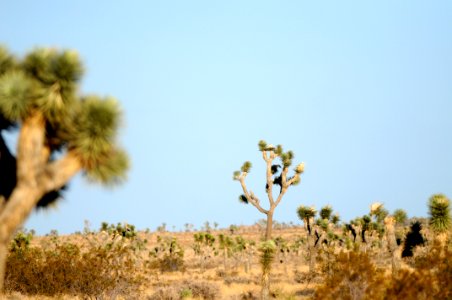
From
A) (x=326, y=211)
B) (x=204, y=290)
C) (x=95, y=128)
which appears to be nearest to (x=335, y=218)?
(x=326, y=211)

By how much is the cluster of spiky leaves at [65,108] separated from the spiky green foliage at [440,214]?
16707mm

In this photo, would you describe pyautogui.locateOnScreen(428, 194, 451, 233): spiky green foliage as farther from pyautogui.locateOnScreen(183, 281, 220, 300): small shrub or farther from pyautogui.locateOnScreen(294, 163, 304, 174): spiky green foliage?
pyautogui.locateOnScreen(183, 281, 220, 300): small shrub

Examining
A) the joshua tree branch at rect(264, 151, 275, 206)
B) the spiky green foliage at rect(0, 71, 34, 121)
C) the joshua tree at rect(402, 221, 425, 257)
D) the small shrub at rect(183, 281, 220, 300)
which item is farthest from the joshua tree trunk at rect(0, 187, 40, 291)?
the joshua tree at rect(402, 221, 425, 257)

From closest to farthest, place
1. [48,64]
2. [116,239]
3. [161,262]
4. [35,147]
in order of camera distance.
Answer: [35,147] < [48,64] < [116,239] < [161,262]

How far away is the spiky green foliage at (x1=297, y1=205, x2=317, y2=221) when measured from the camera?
29.2 meters

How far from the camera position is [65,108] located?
891 cm

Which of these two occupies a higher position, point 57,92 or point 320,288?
point 57,92

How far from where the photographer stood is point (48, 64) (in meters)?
9.05

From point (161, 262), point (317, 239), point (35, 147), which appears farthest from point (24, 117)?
point (161, 262)

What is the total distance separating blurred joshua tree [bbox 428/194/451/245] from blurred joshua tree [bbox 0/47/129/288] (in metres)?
16.8

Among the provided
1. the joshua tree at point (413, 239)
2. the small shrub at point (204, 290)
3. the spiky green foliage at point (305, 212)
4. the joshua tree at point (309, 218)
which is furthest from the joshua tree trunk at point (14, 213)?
the joshua tree at point (413, 239)

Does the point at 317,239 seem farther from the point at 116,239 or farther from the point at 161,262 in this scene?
the point at 161,262

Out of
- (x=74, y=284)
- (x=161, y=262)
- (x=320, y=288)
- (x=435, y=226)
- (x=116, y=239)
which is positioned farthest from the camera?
(x=161, y=262)

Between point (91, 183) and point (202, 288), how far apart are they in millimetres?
15228
